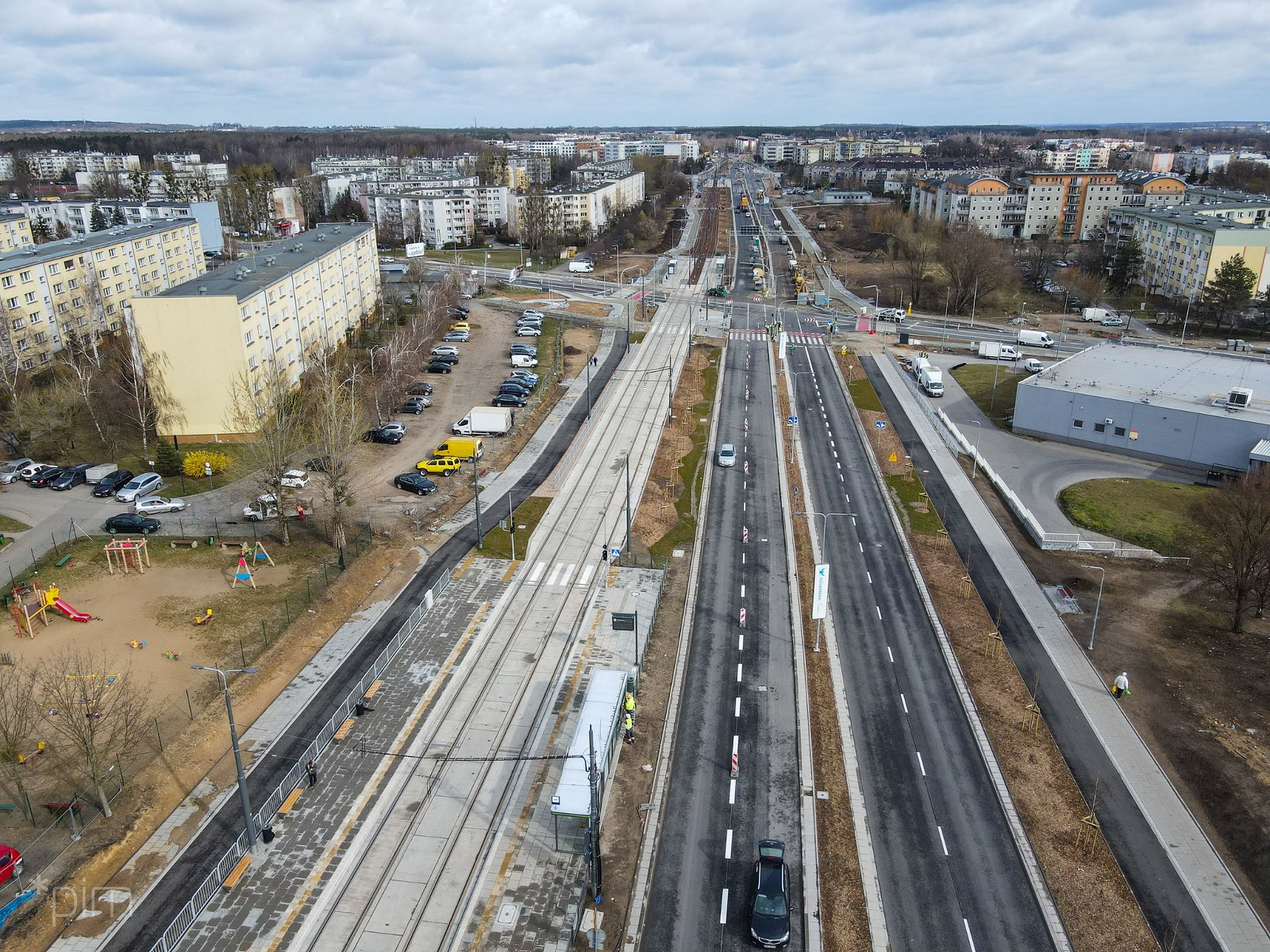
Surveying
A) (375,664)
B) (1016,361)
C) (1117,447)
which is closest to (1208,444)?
(1117,447)

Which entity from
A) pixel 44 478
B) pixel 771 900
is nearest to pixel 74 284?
pixel 44 478

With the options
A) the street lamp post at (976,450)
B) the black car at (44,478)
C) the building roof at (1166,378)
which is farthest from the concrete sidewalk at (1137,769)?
the black car at (44,478)

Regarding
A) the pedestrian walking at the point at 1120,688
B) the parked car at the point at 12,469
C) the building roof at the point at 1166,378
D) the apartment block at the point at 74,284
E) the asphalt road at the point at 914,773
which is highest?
the apartment block at the point at 74,284

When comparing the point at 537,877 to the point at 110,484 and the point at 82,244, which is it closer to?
the point at 110,484

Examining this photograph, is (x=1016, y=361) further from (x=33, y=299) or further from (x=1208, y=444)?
(x=33, y=299)

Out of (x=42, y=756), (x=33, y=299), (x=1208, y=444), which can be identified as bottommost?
(x=42, y=756)

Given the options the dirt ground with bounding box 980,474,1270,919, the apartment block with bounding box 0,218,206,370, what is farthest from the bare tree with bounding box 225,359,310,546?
the dirt ground with bounding box 980,474,1270,919

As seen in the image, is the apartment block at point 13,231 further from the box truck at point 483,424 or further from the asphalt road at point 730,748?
the asphalt road at point 730,748
